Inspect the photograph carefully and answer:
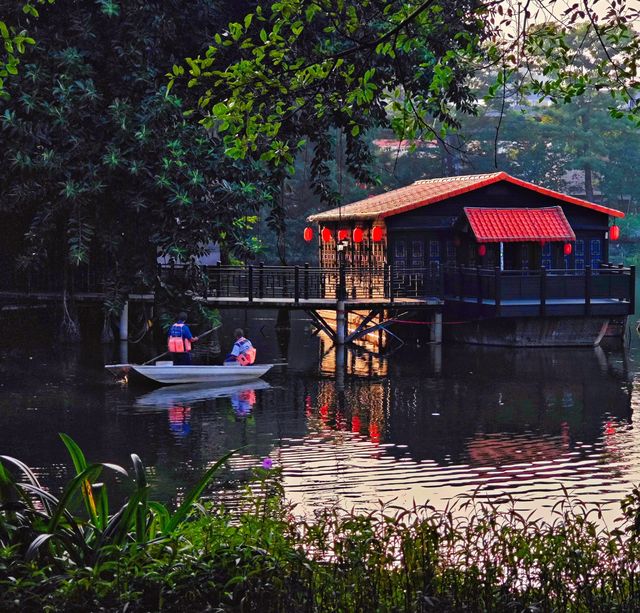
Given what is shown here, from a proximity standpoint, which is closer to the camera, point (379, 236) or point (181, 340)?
point (181, 340)

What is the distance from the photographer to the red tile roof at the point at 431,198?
136 feet

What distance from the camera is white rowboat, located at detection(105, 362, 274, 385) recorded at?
2916 centimetres

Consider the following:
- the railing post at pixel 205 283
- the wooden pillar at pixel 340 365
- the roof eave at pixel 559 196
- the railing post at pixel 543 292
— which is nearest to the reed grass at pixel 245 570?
the wooden pillar at pixel 340 365

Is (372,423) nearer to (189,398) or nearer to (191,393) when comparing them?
(189,398)

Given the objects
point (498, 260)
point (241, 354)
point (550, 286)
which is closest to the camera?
point (241, 354)

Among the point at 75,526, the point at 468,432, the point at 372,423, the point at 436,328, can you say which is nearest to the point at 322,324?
the point at 436,328

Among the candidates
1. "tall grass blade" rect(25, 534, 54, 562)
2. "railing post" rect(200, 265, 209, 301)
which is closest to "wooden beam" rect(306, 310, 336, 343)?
"railing post" rect(200, 265, 209, 301)

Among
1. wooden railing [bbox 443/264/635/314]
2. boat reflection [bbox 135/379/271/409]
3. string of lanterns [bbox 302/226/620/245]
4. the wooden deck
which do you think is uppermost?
string of lanterns [bbox 302/226/620/245]

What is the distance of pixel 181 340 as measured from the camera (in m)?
29.7

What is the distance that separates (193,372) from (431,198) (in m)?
14.7

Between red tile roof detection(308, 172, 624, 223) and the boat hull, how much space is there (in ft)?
33.7

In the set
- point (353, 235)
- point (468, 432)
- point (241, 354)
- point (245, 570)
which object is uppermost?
point (353, 235)

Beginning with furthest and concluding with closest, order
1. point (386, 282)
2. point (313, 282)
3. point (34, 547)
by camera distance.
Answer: point (313, 282)
point (386, 282)
point (34, 547)

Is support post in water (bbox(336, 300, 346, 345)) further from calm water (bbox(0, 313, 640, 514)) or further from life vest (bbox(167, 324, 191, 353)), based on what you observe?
life vest (bbox(167, 324, 191, 353))
